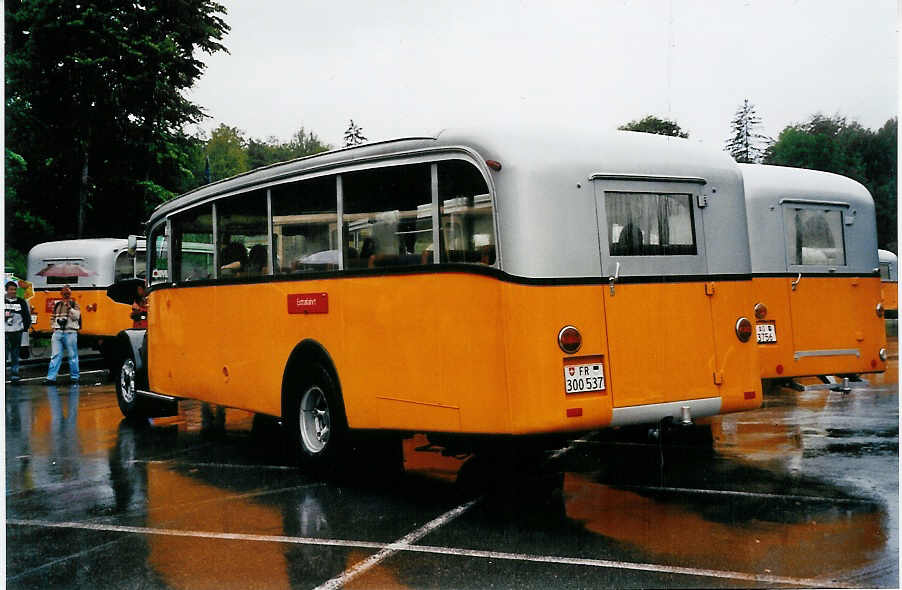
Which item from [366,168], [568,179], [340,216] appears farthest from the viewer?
[340,216]

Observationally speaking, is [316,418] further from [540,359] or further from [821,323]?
[821,323]

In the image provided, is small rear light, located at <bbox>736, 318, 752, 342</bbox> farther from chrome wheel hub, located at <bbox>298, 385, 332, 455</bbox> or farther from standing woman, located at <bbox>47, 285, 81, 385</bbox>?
standing woman, located at <bbox>47, 285, 81, 385</bbox>

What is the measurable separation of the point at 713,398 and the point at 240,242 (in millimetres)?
4757

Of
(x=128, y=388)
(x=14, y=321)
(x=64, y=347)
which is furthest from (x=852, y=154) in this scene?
(x=14, y=321)

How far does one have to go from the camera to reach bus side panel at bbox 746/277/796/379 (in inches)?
388

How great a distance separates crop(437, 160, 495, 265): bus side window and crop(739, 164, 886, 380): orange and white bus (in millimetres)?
4344

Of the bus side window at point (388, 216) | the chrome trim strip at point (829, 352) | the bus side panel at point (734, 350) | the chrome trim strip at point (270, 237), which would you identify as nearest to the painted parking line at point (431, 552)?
the bus side window at point (388, 216)

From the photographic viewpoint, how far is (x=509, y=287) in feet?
Result: 21.0

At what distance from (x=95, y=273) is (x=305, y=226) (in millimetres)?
14981

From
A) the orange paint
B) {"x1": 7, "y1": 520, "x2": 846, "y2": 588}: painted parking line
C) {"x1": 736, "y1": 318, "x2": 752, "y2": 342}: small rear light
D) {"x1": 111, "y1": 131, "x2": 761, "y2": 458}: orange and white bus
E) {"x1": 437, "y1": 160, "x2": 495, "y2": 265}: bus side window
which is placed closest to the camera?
{"x1": 7, "y1": 520, "x2": 846, "y2": 588}: painted parking line

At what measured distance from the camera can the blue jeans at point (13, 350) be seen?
17.3m

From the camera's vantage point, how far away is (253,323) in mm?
9086

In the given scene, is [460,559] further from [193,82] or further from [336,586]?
[193,82]

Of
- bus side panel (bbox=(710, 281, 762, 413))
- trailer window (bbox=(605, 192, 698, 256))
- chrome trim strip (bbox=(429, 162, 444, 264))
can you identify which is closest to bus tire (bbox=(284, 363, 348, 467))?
chrome trim strip (bbox=(429, 162, 444, 264))
